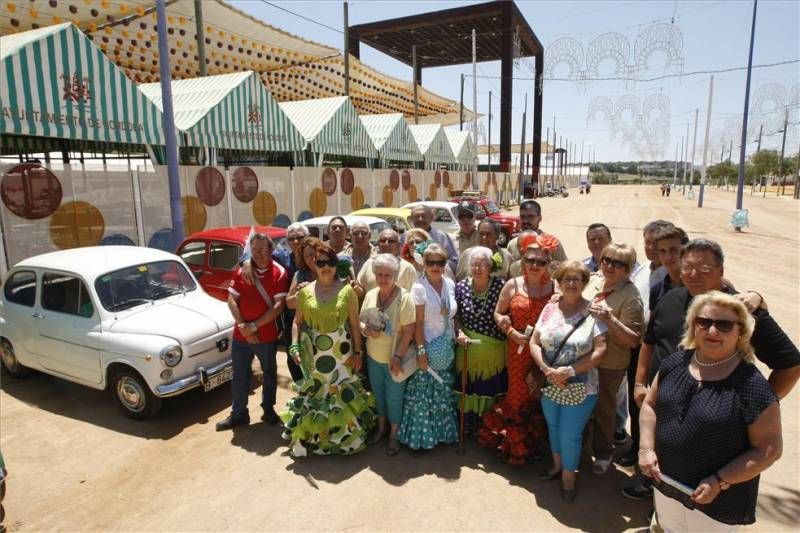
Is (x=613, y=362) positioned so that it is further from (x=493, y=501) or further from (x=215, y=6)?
(x=215, y=6)

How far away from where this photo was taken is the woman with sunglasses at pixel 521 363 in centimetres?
352

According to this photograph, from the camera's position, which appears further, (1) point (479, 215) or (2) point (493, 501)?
(1) point (479, 215)

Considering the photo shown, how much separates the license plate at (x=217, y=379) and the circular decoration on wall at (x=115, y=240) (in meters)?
5.98

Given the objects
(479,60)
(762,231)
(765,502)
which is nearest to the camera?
(765,502)

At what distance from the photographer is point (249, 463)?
12.8ft

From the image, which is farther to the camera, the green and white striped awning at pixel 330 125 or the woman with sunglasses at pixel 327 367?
the green and white striped awning at pixel 330 125

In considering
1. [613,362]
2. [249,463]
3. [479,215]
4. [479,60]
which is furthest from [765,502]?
[479,60]

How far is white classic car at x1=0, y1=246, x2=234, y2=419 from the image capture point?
14.6 ft

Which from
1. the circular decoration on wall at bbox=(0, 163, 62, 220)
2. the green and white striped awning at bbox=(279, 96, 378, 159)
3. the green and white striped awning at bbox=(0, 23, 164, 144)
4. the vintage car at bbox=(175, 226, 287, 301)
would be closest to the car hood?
the vintage car at bbox=(175, 226, 287, 301)

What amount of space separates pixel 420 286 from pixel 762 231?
74.0 feet

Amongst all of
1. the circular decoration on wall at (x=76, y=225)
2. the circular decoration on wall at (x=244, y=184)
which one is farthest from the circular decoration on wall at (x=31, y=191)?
the circular decoration on wall at (x=244, y=184)

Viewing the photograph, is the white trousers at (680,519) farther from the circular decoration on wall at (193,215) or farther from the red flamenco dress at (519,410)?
the circular decoration on wall at (193,215)

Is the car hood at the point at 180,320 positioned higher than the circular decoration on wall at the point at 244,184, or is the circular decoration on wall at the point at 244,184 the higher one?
the circular decoration on wall at the point at 244,184

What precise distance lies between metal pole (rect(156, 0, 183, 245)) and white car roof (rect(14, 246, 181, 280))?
2.75m
